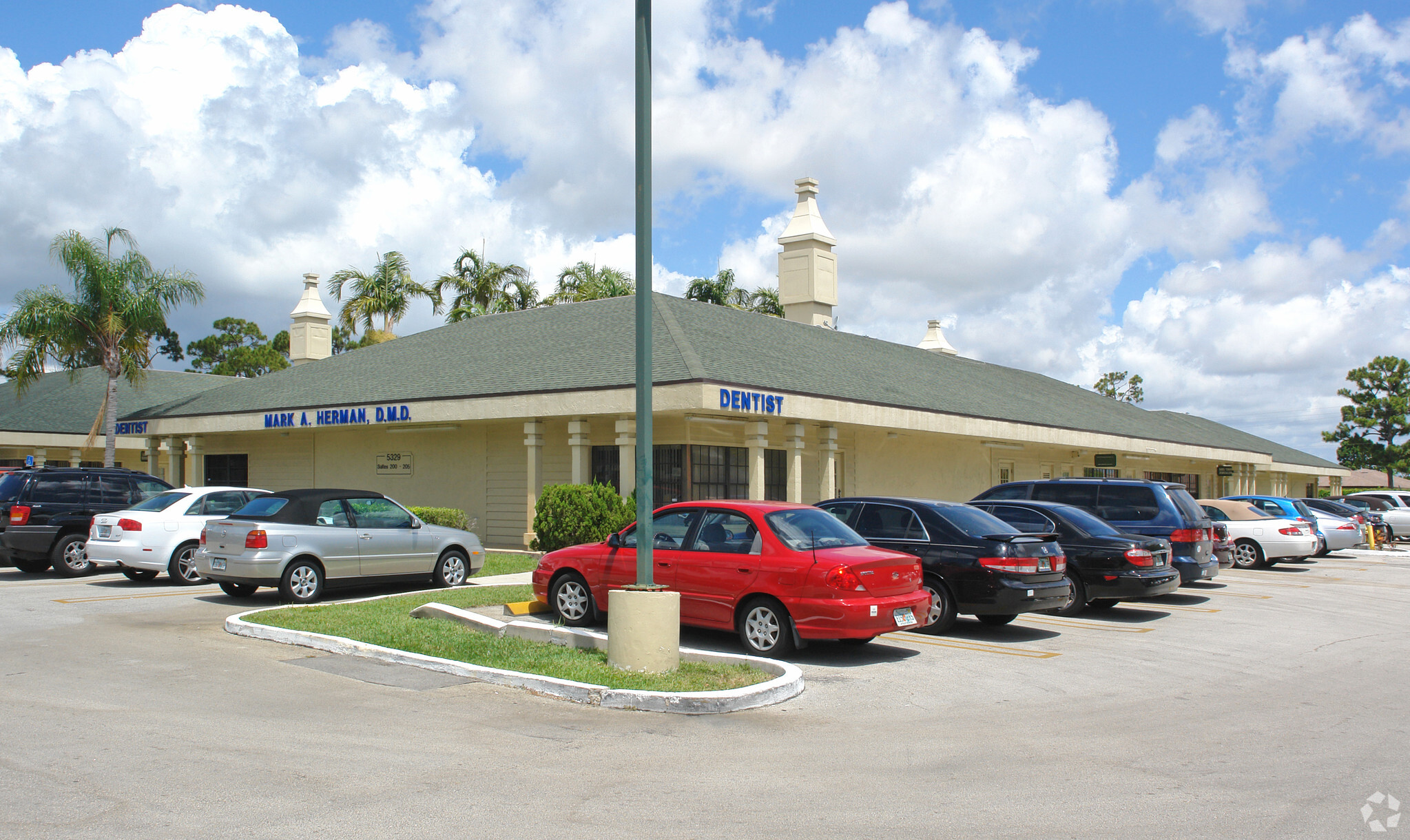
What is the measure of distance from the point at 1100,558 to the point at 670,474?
10085 mm

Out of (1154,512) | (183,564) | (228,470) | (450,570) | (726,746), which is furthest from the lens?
(228,470)

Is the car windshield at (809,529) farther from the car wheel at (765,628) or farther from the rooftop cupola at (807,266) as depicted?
the rooftop cupola at (807,266)

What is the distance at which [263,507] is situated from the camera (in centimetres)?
1431

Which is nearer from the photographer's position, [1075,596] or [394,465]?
[1075,596]

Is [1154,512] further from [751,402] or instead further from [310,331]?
[310,331]

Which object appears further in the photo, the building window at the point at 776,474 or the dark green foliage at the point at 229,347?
the dark green foliage at the point at 229,347

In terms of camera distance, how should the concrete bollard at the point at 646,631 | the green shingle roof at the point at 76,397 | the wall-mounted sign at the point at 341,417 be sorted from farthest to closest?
the green shingle roof at the point at 76,397, the wall-mounted sign at the point at 341,417, the concrete bollard at the point at 646,631

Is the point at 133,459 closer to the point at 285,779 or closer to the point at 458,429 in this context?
the point at 458,429

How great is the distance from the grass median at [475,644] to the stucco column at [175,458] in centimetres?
1982

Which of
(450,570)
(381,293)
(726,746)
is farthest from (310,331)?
(726,746)

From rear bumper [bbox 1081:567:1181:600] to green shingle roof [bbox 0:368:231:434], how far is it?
1181 inches

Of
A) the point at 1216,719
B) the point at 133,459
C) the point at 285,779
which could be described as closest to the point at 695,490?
the point at 1216,719

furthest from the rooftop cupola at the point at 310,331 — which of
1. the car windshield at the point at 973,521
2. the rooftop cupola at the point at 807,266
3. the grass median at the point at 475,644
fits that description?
the car windshield at the point at 973,521

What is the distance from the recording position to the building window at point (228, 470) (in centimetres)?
3123
